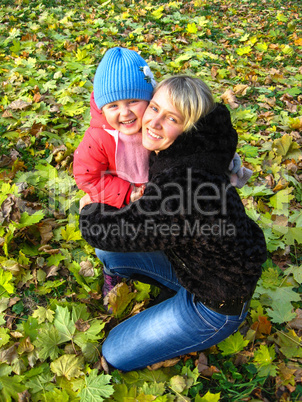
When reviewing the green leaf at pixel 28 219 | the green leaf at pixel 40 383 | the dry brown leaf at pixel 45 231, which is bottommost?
the green leaf at pixel 40 383

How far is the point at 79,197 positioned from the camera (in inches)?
115

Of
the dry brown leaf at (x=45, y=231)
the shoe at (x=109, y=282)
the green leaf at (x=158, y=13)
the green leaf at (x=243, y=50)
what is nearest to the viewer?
the shoe at (x=109, y=282)

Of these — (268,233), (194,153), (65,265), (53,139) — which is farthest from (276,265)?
(53,139)

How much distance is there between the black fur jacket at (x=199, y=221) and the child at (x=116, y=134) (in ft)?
0.95

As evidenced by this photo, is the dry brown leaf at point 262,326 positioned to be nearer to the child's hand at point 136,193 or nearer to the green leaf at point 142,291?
the green leaf at point 142,291

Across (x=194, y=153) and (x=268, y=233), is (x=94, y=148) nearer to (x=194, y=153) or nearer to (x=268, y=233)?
(x=194, y=153)

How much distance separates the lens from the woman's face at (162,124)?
66.1 inches

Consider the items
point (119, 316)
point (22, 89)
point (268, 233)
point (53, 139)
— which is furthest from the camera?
point (22, 89)

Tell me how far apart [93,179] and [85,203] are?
0.16 metres

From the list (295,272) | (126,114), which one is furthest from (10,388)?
(295,272)

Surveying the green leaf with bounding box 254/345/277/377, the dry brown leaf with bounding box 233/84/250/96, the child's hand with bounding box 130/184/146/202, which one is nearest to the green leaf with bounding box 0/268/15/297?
the child's hand with bounding box 130/184/146/202

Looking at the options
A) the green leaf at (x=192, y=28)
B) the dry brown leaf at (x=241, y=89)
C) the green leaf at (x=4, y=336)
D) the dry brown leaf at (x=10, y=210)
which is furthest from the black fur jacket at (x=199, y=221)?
the green leaf at (x=192, y=28)

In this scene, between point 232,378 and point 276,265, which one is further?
point 276,265

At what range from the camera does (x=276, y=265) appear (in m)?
2.62
